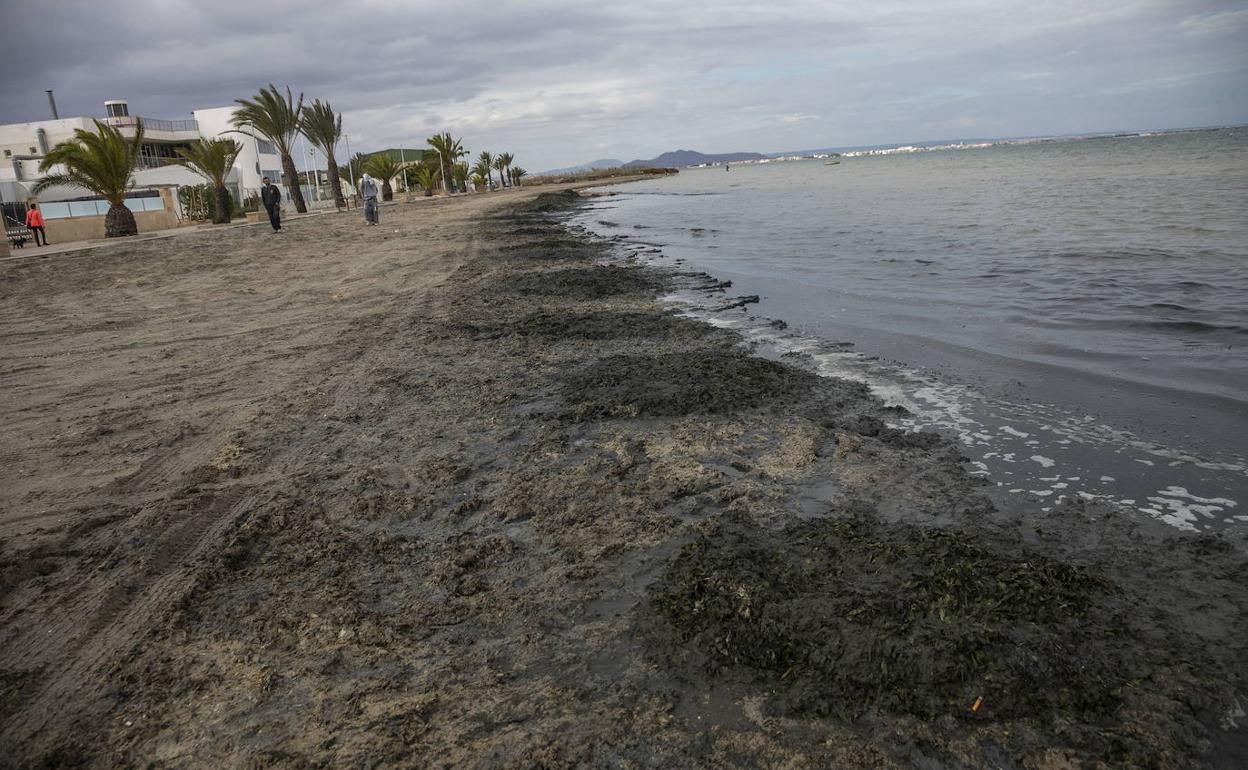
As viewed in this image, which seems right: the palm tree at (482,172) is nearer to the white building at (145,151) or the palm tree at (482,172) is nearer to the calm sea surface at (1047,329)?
the white building at (145,151)

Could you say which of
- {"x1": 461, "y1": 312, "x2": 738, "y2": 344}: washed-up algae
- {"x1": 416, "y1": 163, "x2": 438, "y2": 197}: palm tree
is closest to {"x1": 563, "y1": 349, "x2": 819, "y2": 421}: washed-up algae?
{"x1": 461, "y1": 312, "x2": 738, "y2": 344}: washed-up algae

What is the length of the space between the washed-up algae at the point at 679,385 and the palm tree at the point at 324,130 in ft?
136

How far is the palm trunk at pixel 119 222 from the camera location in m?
26.3

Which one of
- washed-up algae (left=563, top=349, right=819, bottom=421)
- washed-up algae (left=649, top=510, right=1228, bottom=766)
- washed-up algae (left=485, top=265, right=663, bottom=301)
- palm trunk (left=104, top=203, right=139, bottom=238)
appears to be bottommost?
washed-up algae (left=649, top=510, right=1228, bottom=766)

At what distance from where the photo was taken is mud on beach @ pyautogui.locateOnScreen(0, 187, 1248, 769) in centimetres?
214

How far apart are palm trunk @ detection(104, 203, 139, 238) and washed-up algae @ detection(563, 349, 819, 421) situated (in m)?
27.2

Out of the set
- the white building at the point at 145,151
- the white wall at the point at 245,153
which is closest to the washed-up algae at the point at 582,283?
the white building at the point at 145,151

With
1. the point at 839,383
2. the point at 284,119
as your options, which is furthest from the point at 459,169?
the point at 839,383

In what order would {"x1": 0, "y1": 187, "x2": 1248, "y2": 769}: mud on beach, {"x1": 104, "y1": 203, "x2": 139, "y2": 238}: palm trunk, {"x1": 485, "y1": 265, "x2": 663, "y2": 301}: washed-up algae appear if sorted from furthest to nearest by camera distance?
{"x1": 104, "y1": 203, "x2": 139, "y2": 238}: palm trunk < {"x1": 485, "y1": 265, "x2": 663, "y2": 301}: washed-up algae < {"x1": 0, "y1": 187, "x2": 1248, "y2": 769}: mud on beach

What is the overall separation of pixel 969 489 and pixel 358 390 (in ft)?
14.2

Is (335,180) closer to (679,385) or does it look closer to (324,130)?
(324,130)

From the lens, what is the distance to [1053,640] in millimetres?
2447

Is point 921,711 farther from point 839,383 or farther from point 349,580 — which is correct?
point 839,383

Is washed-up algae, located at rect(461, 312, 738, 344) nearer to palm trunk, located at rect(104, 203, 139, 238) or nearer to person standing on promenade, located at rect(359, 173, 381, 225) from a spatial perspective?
person standing on promenade, located at rect(359, 173, 381, 225)
